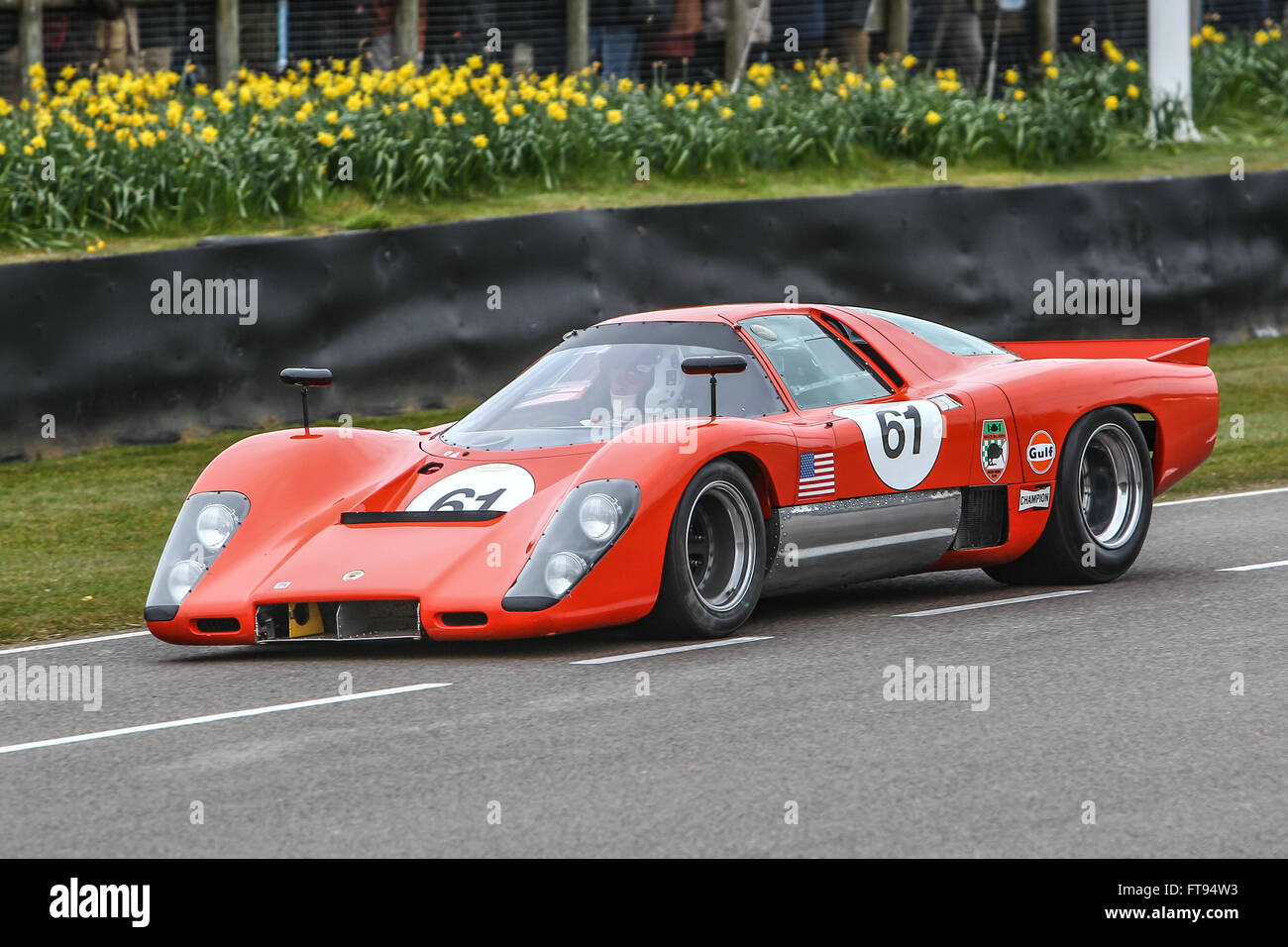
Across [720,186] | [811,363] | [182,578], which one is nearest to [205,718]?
[182,578]

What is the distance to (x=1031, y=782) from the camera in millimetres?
5227

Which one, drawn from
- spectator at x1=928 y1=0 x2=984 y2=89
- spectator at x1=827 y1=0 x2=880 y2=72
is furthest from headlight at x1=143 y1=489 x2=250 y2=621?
spectator at x1=928 y1=0 x2=984 y2=89

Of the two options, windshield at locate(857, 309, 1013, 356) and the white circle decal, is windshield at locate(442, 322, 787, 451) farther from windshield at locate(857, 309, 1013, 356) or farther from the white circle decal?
windshield at locate(857, 309, 1013, 356)

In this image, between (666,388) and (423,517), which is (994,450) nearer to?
(666,388)

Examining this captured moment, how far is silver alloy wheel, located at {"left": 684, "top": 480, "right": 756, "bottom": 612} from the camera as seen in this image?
7617mm

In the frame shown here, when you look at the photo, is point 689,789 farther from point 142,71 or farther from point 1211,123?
point 1211,123

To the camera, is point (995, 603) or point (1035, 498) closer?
point (995, 603)

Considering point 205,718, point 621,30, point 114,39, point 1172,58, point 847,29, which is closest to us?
point 205,718

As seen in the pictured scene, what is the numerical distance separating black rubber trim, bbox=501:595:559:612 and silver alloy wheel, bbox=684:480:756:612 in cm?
78

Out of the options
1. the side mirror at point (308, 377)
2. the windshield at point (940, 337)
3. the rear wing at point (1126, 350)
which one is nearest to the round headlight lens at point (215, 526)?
the side mirror at point (308, 377)

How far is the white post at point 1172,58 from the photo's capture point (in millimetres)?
20156

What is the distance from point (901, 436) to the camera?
8.31 m

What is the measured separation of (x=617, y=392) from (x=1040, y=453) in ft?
6.24
